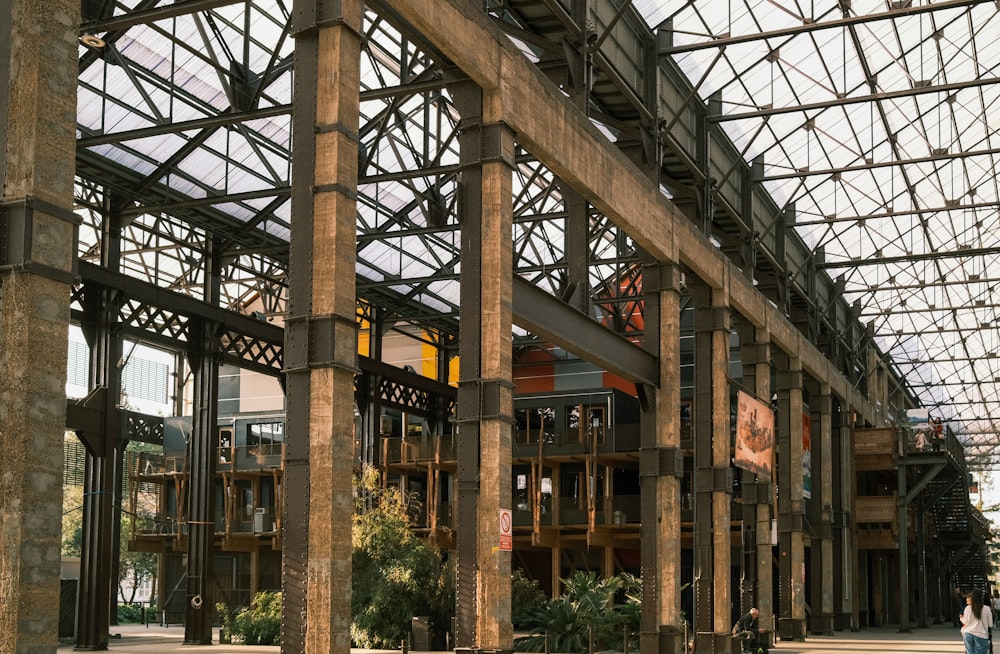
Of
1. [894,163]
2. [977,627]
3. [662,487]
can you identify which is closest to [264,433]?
[662,487]

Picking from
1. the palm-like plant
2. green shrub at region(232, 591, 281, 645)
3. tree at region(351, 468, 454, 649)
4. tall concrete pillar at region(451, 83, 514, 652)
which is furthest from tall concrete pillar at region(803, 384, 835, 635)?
tall concrete pillar at region(451, 83, 514, 652)

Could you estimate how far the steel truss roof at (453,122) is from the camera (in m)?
29.8

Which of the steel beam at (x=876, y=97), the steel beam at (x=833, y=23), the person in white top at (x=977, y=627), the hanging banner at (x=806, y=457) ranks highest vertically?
the steel beam at (x=833, y=23)

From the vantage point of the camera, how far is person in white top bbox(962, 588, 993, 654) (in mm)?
22016

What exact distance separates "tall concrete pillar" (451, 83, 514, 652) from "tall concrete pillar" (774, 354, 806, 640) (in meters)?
25.2

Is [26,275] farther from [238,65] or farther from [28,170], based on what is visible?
[238,65]

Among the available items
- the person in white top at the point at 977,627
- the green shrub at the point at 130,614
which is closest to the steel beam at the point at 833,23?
the person in white top at the point at 977,627

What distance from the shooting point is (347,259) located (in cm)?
1694

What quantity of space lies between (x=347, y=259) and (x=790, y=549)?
33.1 meters

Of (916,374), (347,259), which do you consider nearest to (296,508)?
(347,259)

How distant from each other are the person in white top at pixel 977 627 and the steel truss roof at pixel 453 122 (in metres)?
13.6

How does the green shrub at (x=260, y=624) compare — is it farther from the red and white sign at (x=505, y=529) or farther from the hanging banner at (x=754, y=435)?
the red and white sign at (x=505, y=529)

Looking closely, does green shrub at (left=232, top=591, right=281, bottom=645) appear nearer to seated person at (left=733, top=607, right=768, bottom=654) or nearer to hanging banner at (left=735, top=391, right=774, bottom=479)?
seated person at (left=733, top=607, right=768, bottom=654)

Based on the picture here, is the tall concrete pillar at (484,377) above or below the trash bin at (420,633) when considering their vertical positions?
above
